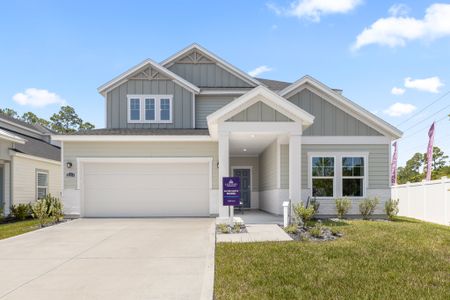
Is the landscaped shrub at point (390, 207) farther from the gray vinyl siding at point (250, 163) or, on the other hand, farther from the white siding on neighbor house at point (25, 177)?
the white siding on neighbor house at point (25, 177)

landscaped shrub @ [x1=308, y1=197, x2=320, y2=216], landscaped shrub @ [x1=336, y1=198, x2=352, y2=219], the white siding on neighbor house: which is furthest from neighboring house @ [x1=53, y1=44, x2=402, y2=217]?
the white siding on neighbor house

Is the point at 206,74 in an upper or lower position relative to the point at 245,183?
upper

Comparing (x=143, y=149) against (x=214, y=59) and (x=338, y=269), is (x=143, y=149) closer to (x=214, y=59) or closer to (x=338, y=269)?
(x=214, y=59)

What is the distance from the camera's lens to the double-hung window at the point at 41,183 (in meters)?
20.5

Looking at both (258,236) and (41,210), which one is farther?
(41,210)

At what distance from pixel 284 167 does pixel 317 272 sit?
8744mm

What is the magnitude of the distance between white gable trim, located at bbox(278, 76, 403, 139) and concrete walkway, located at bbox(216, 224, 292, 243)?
20.1 ft

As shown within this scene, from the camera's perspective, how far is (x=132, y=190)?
53.4 feet

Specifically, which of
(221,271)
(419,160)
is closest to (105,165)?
(221,271)

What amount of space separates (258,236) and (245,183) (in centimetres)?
1057

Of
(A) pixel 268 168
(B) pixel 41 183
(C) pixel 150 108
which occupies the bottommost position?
(B) pixel 41 183

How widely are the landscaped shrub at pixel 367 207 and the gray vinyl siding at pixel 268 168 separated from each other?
3.44 meters

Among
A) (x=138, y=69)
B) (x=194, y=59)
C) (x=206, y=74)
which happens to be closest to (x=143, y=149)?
(x=138, y=69)

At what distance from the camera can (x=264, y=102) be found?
13203 millimetres
